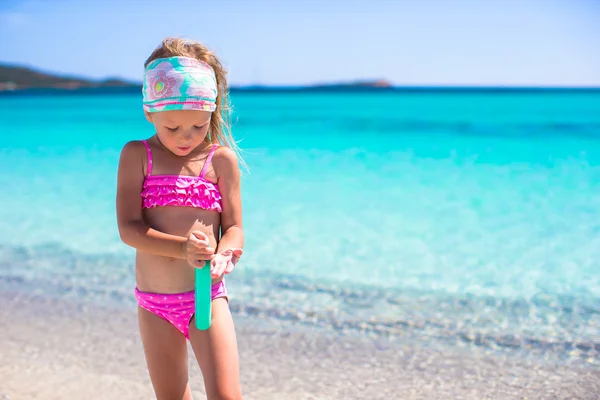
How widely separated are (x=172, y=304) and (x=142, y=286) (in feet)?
0.51

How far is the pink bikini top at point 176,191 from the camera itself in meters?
2.22

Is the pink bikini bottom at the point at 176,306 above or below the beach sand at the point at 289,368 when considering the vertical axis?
above

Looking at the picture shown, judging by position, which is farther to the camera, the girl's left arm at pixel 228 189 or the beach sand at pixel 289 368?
the beach sand at pixel 289 368

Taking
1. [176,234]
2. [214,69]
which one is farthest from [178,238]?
[214,69]

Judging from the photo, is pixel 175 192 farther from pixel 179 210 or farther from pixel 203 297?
pixel 203 297

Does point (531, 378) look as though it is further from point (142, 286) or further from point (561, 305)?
point (142, 286)

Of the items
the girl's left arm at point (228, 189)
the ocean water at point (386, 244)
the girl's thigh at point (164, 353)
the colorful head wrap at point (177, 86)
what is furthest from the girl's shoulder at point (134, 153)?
the girl's thigh at point (164, 353)

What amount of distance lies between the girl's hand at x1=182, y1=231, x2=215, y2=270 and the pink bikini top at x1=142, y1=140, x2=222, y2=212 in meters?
0.25

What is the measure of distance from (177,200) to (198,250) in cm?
31

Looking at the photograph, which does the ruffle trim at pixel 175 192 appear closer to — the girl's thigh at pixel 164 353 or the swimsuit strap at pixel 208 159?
the swimsuit strap at pixel 208 159

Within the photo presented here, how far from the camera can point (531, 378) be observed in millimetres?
3402

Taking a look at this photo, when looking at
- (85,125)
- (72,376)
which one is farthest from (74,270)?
(85,125)

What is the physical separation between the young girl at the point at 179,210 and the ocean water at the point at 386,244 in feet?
0.69

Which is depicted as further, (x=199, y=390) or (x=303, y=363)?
(x=303, y=363)
